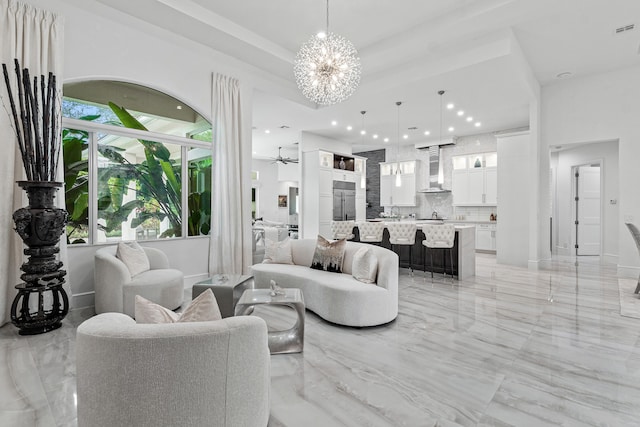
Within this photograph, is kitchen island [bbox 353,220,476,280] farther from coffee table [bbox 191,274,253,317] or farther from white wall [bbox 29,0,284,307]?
coffee table [bbox 191,274,253,317]

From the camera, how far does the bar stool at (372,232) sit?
20.6 ft

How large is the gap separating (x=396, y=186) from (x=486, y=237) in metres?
3.29

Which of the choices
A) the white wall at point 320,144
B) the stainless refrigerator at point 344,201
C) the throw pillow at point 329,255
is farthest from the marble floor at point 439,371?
the white wall at point 320,144

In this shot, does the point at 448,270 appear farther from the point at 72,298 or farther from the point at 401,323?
the point at 72,298

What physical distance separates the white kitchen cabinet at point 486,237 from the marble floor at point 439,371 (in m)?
4.72

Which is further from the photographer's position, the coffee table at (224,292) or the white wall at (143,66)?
the white wall at (143,66)

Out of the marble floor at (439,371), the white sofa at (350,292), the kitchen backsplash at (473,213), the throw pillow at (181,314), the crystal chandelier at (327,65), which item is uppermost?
the crystal chandelier at (327,65)

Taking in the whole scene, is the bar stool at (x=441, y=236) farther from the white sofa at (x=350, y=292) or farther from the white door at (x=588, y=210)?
the white door at (x=588, y=210)

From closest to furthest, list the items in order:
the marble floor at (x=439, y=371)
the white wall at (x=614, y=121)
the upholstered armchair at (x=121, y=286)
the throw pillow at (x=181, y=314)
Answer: the throw pillow at (x=181, y=314) → the marble floor at (x=439, y=371) → the upholstered armchair at (x=121, y=286) → the white wall at (x=614, y=121)

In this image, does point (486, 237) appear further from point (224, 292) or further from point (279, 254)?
point (224, 292)

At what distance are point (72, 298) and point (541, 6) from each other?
6.71 m

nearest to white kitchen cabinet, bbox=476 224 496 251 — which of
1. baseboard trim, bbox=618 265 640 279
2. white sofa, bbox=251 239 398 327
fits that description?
baseboard trim, bbox=618 265 640 279

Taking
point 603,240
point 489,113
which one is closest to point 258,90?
point 489,113

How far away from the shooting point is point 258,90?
586 cm
